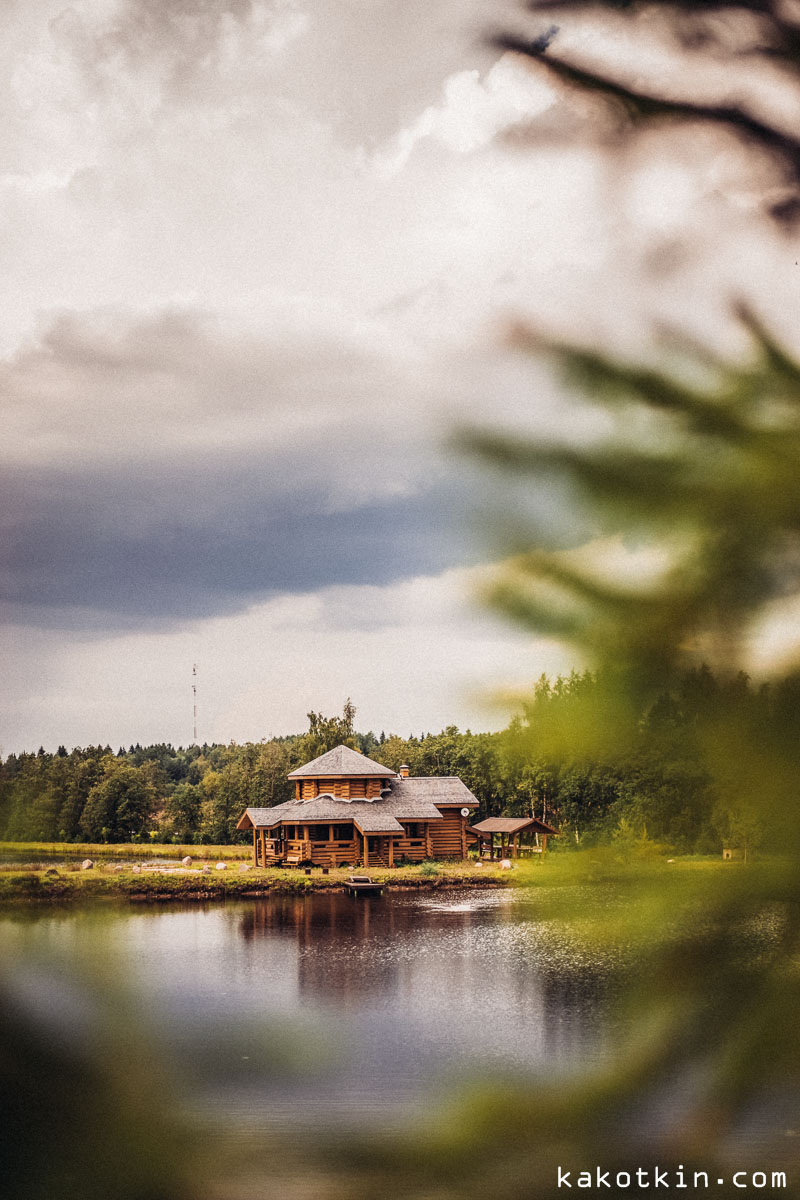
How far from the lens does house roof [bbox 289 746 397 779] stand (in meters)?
6.04

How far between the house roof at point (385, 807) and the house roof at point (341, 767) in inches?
9.8

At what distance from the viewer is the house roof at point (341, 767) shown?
19.8ft

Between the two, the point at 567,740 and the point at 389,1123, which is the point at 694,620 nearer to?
the point at 567,740

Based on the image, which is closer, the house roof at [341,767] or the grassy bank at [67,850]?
the grassy bank at [67,850]

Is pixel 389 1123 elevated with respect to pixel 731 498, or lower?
lower

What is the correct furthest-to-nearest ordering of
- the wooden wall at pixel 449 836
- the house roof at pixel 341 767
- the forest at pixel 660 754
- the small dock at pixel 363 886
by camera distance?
the wooden wall at pixel 449 836 < the house roof at pixel 341 767 < the small dock at pixel 363 886 < the forest at pixel 660 754

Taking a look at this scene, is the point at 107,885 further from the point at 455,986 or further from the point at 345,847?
the point at 345,847

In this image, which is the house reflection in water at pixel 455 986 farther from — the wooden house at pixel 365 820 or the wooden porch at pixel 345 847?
the wooden porch at pixel 345 847

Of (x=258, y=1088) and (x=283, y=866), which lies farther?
(x=283, y=866)

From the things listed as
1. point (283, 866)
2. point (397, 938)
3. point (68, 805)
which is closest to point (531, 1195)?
point (68, 805)

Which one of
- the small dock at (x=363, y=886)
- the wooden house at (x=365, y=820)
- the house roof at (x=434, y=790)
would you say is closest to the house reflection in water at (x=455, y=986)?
the small dock at (x=363, y=886)

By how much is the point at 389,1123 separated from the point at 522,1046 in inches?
6.3

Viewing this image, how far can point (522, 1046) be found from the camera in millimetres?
680

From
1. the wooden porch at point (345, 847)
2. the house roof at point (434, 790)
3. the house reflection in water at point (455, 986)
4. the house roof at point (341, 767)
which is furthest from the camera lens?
the wooden porch at point (345, 847)
